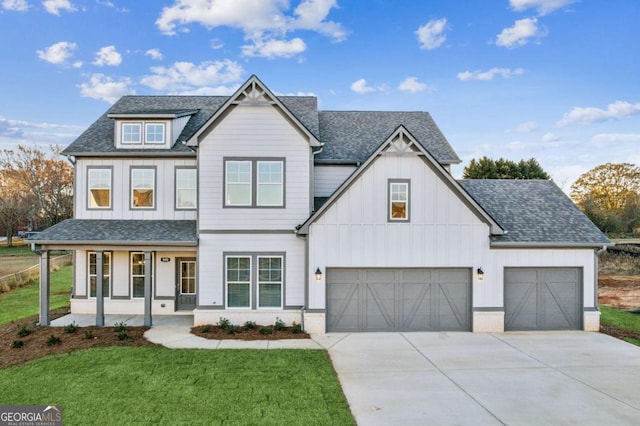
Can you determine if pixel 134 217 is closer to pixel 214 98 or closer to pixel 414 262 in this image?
pixel 214 98

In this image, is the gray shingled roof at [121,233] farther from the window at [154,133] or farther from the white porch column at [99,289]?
the window at [154,133]

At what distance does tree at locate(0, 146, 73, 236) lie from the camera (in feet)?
164

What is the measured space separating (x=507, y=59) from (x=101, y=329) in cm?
2458

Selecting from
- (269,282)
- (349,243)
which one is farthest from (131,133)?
(349,243)

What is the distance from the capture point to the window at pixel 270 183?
42.7 feet

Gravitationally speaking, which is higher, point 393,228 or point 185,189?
point 185,189

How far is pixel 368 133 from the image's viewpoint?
16.2 meters

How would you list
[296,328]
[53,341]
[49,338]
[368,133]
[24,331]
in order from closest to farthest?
1. [53,341]
2. [49,338]
3. [24,331]
4. [296,328]
5. [368,133]

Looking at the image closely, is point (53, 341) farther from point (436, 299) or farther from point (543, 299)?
point (543, 299)

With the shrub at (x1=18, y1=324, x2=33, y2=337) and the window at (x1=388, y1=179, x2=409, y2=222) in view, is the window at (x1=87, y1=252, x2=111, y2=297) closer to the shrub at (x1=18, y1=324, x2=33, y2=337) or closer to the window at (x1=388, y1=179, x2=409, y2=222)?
the shrub at (x1=18, y1=324, x2=33, y2=337)

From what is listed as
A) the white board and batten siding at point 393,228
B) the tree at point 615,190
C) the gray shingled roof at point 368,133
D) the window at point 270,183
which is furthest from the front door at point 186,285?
the tree at point 615,190

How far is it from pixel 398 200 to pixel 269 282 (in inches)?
202

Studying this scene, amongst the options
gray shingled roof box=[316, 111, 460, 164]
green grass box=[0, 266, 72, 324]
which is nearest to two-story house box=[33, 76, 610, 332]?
gray shingled roof box=[316, 111, 460, 164]

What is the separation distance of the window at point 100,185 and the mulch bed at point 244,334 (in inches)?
245
